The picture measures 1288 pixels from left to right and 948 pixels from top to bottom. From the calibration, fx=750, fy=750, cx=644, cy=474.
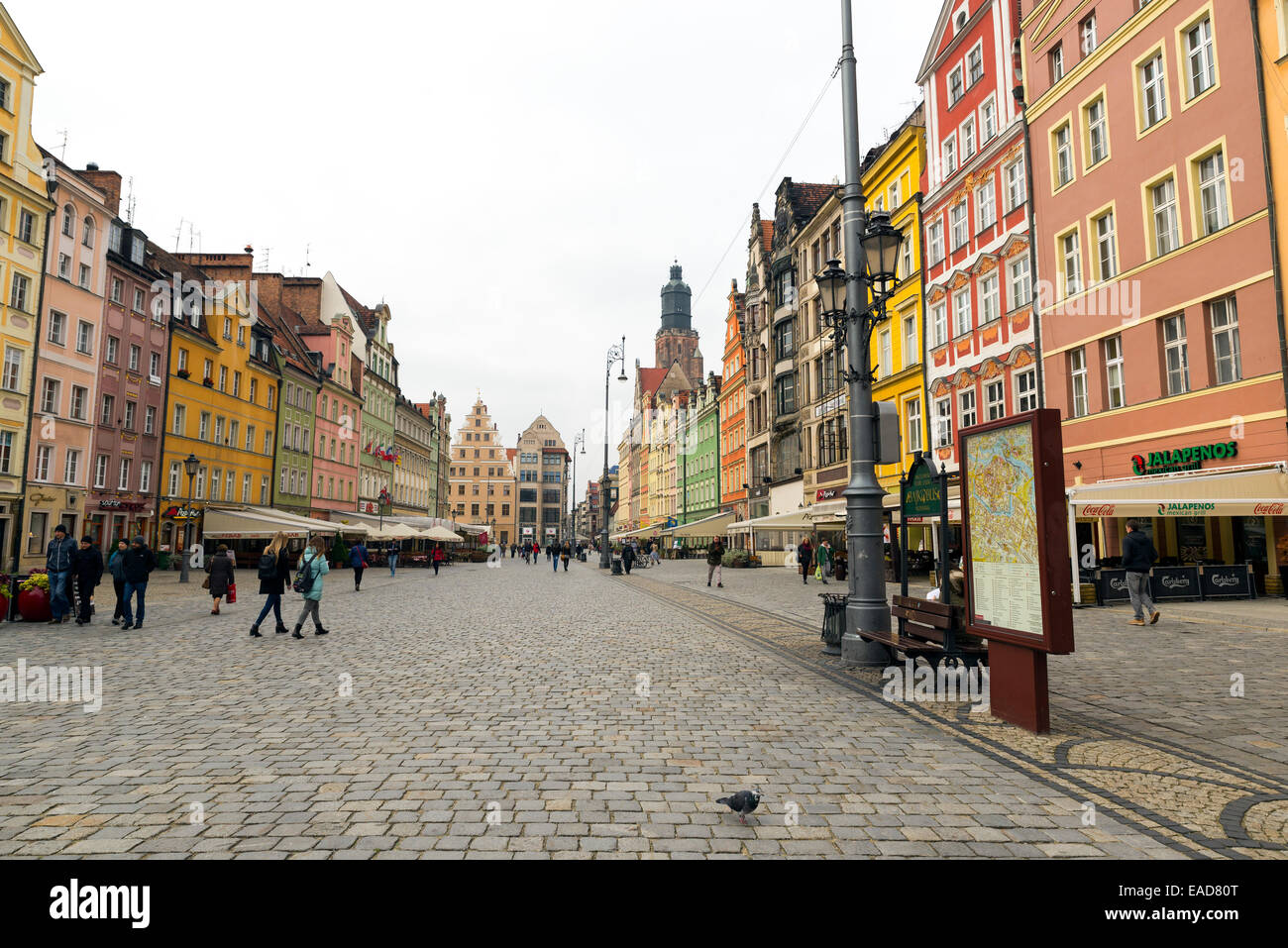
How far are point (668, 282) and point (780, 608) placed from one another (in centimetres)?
15956

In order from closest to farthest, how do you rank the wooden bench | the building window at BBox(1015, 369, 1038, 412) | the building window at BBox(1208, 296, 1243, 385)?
the wooden bench → the building window at BBox(1208, 296, 1243, 385) → the building window at BBox(1015, 369, 1038, 412)

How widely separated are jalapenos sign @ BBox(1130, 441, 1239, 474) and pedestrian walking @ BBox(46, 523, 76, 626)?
77.6 ft

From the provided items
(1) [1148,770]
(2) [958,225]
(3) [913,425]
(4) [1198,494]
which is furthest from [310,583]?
(3) [913,425]

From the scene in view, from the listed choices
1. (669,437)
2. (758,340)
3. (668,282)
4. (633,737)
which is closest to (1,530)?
(633,737)

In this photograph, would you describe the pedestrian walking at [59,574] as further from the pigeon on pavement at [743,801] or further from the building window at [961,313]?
the building window at [961,313]

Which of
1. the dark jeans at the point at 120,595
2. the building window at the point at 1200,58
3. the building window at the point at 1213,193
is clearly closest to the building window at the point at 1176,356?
the building window at the point at 1213,193

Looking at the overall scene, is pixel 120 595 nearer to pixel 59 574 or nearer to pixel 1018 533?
pixel 59 574

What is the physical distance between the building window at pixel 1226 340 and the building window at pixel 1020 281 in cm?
670

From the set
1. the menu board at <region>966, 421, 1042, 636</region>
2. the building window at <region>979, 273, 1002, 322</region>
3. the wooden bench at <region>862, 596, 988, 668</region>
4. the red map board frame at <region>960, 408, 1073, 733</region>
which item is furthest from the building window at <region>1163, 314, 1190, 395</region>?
the red map board frame at <region>960, 408, 1073, 733</region>

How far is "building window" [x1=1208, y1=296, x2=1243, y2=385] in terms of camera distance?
16828 millimetres

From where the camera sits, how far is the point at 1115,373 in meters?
20.5

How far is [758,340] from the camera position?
50.4 meters

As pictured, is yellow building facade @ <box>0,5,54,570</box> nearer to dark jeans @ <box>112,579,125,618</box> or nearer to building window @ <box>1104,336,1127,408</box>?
dark jeans @ <box>112,579,125,618</box>

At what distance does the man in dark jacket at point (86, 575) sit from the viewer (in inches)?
541
